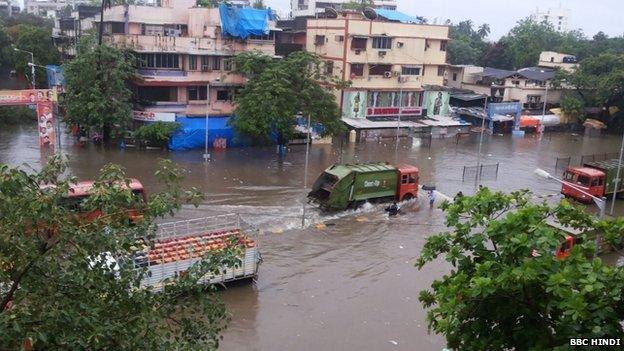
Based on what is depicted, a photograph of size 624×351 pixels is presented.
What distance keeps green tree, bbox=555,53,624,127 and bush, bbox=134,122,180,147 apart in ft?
115

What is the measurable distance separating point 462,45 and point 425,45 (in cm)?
2922

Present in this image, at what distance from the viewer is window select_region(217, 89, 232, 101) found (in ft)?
114

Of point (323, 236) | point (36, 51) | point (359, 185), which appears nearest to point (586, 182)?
point (359, 185)

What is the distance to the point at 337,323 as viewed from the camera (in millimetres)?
14367

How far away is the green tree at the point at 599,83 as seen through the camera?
47.7 meters

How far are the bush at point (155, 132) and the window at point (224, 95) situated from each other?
13.0 feet

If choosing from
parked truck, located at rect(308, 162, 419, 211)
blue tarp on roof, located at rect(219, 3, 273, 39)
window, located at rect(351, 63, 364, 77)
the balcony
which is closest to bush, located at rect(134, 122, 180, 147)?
the balcony

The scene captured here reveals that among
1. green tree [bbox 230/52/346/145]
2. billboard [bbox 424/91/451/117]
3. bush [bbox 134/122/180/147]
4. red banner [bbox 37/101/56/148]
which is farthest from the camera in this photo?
billboard [bbox 424/91/451/117]

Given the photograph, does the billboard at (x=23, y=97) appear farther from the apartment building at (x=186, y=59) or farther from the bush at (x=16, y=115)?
the bush at (x=16, y=115)

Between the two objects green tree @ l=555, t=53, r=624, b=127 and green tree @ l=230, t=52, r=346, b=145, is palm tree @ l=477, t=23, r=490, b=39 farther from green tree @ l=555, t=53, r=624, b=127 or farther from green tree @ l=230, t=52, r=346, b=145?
green tree @ l=230, t=52, r=346, b=145

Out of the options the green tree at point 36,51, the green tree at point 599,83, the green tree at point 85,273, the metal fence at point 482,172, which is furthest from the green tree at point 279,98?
the green tree at point 599,83

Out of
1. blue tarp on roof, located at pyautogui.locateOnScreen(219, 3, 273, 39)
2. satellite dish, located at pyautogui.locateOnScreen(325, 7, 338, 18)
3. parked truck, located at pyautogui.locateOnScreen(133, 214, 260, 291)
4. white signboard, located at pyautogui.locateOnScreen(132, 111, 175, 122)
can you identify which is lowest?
parked truck, located at pyautogui.locateOnScreen(133, 214, 260, 291)

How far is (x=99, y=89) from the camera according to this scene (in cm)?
3047

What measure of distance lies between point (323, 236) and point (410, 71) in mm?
25215
